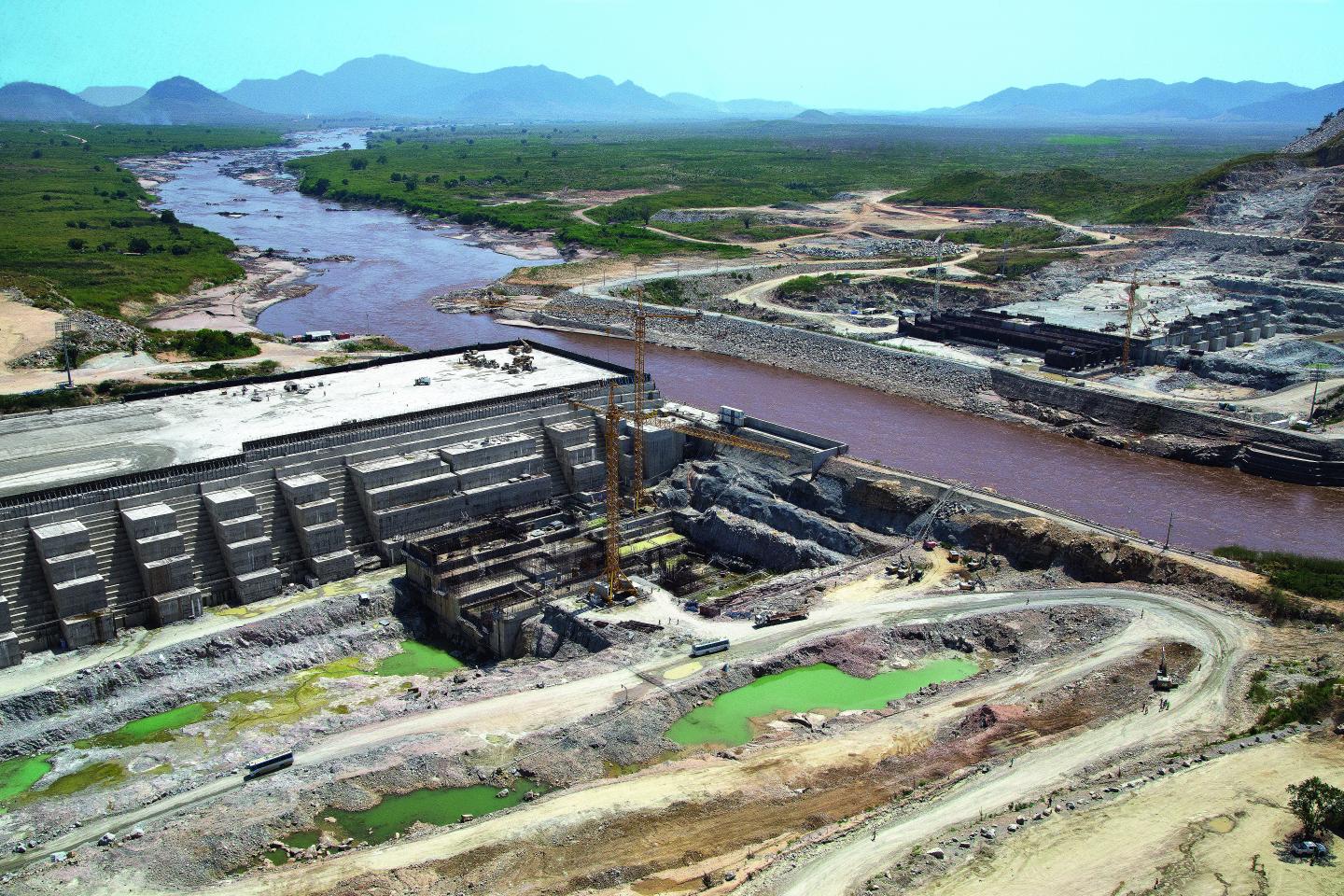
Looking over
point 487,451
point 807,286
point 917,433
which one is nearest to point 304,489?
point 487,451

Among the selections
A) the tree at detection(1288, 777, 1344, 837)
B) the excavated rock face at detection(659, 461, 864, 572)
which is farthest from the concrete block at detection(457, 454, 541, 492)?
the tree at detection(1288, 777, 1344, 837)

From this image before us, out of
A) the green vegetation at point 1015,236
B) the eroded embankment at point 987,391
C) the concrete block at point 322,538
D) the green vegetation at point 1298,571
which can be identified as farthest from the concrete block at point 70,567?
the green vegetation at point 1015,236

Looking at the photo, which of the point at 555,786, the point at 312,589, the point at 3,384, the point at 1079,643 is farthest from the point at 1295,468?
the point at 3,384

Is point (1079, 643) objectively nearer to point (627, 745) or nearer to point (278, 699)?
point (627, 745)

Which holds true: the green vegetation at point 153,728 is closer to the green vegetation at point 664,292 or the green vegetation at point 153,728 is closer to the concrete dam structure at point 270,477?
the concrete dam structure at point 270,477

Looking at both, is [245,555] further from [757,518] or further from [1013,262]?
[1013,262]
